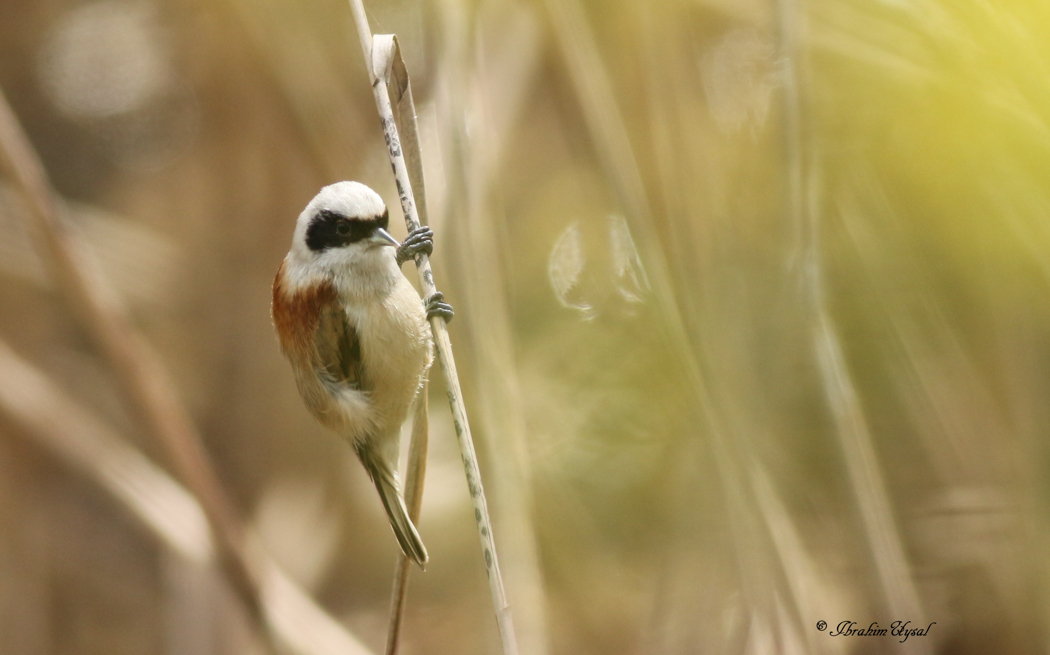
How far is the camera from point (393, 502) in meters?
1.51

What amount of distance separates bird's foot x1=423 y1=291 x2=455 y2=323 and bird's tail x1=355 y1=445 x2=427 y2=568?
343mm

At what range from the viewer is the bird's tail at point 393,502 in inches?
52.7

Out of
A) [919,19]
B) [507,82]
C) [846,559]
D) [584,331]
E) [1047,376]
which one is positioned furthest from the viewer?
[507,82]

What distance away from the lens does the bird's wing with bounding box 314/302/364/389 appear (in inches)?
64.1

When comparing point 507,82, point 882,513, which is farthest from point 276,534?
point 882,513

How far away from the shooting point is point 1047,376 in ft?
5.01

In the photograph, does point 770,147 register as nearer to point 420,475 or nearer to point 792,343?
point 792,343

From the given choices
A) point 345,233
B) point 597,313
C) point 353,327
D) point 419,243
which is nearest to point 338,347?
point 353,327

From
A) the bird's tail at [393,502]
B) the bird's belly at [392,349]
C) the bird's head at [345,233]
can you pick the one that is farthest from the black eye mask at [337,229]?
the bird's tail at [393,502]

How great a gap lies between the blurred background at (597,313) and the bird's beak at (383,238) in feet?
0.51

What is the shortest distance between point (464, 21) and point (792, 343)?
101 centimetres

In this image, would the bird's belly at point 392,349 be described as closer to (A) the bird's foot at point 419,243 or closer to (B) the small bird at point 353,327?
(B) the small bird at point 353,327

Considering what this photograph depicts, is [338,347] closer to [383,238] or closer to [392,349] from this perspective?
[392,349]

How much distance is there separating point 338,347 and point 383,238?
0.27 metres
